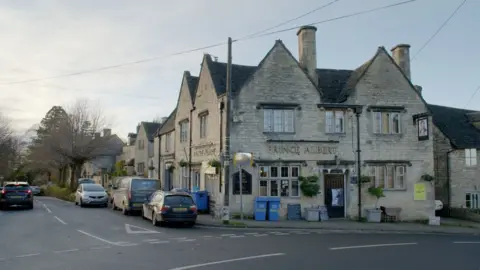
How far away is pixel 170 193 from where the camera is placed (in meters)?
19.3

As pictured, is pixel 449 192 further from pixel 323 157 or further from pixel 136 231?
pixel 136 231

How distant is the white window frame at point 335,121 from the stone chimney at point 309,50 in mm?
2403

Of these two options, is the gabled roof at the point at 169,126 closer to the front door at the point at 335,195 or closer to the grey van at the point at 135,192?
the grey van at the point at 135,192

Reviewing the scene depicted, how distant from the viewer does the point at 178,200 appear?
19125mm

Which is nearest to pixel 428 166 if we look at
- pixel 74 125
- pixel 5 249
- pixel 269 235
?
pixel 269 235

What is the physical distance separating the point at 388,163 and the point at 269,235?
1080cm

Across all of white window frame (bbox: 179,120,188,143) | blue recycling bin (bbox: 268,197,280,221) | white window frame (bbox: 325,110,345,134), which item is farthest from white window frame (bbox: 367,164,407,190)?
white window frame (bbox: 179,120,188,143)

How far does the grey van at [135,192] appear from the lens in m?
Answer: 24.0

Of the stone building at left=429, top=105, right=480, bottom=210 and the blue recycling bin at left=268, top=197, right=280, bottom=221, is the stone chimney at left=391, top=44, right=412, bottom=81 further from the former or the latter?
the blue recycling bin at left=268, top=197, right=280, bottom=221

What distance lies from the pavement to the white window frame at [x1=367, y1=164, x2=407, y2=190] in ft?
8.27

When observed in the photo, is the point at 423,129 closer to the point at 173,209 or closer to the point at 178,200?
the point at 178,200

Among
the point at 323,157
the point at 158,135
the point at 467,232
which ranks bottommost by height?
the point at 467,232

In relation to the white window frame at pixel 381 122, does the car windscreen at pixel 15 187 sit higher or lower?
lower

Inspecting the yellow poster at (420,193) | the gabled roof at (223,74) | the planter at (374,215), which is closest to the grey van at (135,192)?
the gabled roof at (223,74)
